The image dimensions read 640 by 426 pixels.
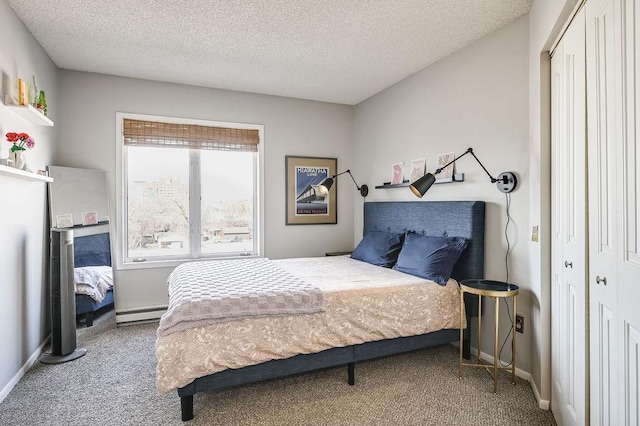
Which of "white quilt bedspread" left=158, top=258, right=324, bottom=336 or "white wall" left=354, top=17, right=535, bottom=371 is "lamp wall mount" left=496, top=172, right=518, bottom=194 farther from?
"white quilt bedspread" left=158, top=258, right=324, bottom=336

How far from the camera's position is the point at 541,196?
7.34 feet

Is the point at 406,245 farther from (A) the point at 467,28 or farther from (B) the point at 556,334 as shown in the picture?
(A) the point at 467,28

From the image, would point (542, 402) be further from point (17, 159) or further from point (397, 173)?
point (17, 159)

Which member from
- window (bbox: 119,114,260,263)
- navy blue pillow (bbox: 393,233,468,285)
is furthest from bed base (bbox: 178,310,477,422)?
window (bbox: 119,114,260,263)

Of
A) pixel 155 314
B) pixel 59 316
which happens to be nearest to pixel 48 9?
pixel 59 316

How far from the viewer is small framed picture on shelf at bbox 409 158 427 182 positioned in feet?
11.3

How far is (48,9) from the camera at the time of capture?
2.46 m

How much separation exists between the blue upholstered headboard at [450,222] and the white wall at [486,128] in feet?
0.34

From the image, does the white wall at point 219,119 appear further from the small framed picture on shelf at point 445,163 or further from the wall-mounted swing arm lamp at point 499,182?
the wall-mounted swing arm lamp at point 499,182

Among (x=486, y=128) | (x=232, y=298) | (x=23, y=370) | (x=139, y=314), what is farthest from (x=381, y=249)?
(x=23, y=370)

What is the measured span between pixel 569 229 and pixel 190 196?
3.60 metres

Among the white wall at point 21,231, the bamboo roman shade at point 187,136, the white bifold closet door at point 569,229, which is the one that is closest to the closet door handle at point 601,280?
the white bifold closet door at point 569,229


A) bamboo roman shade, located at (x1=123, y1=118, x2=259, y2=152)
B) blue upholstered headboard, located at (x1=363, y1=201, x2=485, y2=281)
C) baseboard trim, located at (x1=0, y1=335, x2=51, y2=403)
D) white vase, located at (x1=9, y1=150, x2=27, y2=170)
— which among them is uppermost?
bamboo roman shade, located at (x1=123, y1=118, x2=259, y2=152)

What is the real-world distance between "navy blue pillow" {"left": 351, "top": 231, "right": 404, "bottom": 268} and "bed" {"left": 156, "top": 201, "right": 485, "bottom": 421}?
182 millimetres
